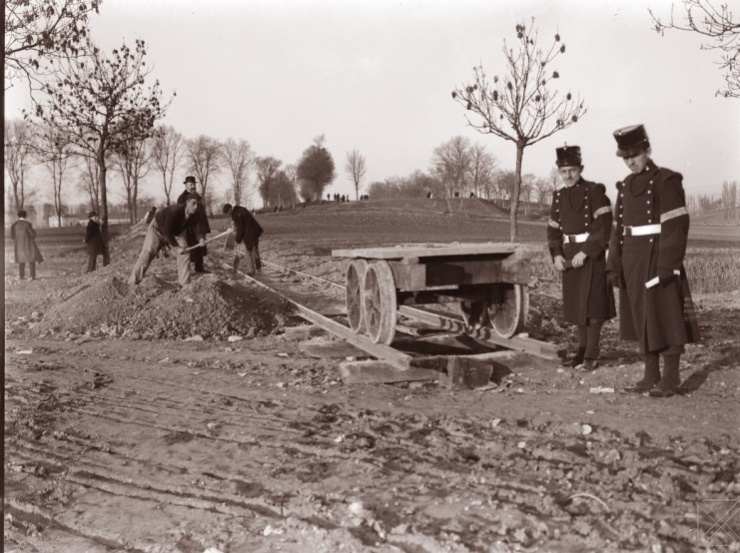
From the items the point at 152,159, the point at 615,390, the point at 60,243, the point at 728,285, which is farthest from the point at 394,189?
the point at 615,390

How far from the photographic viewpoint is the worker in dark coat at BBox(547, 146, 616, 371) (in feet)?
19.8

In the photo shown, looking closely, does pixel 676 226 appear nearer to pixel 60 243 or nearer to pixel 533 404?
pixel 533 404

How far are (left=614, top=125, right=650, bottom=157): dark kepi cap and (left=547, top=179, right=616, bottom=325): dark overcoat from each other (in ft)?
2.83

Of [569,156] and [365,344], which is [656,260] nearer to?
[569,156]

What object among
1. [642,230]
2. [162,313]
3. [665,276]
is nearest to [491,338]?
[642,230]

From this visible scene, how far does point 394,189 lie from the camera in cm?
10338

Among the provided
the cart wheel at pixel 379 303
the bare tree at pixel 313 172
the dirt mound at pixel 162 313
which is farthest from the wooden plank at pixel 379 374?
the bare tree at pixel 313 172

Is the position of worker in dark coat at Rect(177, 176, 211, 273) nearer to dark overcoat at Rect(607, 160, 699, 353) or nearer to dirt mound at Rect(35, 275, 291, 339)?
dirt mound at Rect(35, 275, 291, 339)

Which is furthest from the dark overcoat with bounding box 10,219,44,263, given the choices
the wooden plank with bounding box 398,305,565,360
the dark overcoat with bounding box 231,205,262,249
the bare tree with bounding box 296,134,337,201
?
the bare tree with bounding box 296,134,337,201

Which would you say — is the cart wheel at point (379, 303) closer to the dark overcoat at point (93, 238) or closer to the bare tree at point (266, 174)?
the dark overcoat at point (93, 238)

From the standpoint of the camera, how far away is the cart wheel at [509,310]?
22.3 feet

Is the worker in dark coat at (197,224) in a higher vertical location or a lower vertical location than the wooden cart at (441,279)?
higher

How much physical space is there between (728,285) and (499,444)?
35.5ft

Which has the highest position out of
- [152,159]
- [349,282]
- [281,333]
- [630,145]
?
[152,159]
